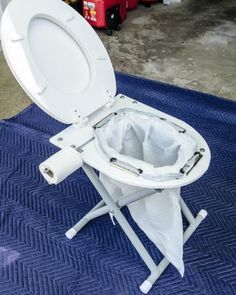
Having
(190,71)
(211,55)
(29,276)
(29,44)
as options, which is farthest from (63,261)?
(211,55)

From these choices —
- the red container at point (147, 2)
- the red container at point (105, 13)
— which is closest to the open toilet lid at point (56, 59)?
the red container at point (105, 13)

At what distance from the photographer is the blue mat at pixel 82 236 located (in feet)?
3.42

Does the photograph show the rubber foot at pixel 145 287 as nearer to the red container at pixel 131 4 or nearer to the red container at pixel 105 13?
the red container at pixel 105 13

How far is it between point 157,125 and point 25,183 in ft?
2.14

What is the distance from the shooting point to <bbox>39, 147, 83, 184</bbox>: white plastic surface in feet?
2.65

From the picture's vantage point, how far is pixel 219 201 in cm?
127

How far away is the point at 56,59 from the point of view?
0.94 meters

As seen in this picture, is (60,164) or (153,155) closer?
(60,164)

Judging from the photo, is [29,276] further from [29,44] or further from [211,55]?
[211,55]

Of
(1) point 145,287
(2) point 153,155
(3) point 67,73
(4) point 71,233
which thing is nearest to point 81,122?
(3) point 67,73

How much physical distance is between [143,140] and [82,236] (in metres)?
0.41

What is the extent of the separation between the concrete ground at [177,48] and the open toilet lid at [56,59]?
2.85ft

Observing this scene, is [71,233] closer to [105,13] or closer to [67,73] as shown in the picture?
[67,73]

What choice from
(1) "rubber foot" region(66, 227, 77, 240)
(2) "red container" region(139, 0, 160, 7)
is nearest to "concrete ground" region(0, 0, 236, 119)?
(2) "red container" region(139, 0, 160, 7)
